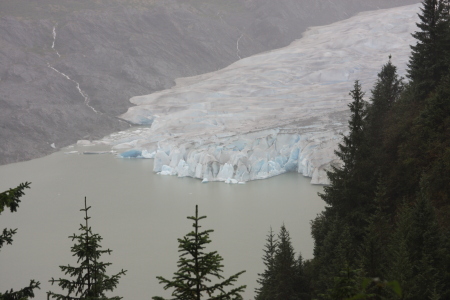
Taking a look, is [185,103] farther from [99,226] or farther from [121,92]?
[99,226]

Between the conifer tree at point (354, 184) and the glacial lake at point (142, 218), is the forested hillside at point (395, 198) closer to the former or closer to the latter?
the conifer tree at point (354, 184)

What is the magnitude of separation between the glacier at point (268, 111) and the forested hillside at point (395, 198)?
280 inches

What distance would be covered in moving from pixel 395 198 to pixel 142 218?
31.3 ft

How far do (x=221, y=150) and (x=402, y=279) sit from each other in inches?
644

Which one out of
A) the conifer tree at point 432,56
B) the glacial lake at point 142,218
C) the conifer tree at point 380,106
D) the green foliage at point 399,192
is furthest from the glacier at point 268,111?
the green foliage at point 399,192

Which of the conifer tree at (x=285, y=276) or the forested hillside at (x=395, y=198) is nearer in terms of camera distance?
the forested hillside at (x=395, y=198)

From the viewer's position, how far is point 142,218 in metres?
18.5

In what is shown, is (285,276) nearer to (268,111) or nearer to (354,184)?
(354,184)

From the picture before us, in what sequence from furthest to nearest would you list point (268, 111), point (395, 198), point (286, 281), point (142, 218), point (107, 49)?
point (107, 49), point (268, 111), point (142, 218), point (395, 198), point (286, 281)

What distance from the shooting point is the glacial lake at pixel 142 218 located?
14688 millimetres

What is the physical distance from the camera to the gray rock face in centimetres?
3453

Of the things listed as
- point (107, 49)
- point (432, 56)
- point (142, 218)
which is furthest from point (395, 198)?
point (107, 49)

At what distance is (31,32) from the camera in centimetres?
4572

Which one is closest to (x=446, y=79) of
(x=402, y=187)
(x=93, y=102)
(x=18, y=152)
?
(x=402, y=187)
